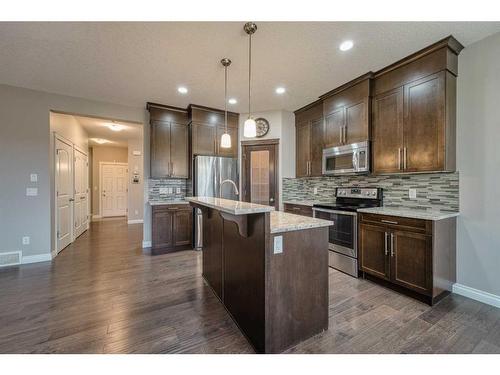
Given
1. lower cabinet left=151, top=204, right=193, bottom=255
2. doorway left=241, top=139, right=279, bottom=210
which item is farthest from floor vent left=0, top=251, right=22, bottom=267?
→ doorway left=241, top=139, right=279, bottom=210

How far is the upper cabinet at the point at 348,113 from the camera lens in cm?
316

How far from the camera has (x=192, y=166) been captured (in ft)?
14.6

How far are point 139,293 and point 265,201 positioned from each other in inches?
111

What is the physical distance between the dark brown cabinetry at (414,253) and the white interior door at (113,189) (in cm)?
876

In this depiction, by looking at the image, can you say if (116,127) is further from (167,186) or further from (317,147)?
(317,147)

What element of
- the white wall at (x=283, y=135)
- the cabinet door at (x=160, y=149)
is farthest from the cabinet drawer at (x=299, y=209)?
the cabinet door at (x=160, y=149)

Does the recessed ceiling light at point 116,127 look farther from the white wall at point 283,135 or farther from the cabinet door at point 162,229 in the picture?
the white wall at point 283,135

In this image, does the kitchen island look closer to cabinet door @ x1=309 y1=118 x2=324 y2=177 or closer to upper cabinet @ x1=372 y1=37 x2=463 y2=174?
upper cabinet @ x1=372 y1=37 x2=463 y2=174

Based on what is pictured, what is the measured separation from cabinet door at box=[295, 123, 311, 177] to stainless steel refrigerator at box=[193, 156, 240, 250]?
4.46 ft

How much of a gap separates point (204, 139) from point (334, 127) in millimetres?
2490

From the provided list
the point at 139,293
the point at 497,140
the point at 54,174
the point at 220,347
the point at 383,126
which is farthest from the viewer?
the point at 54,174

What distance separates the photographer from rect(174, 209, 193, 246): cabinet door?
4.23 m
